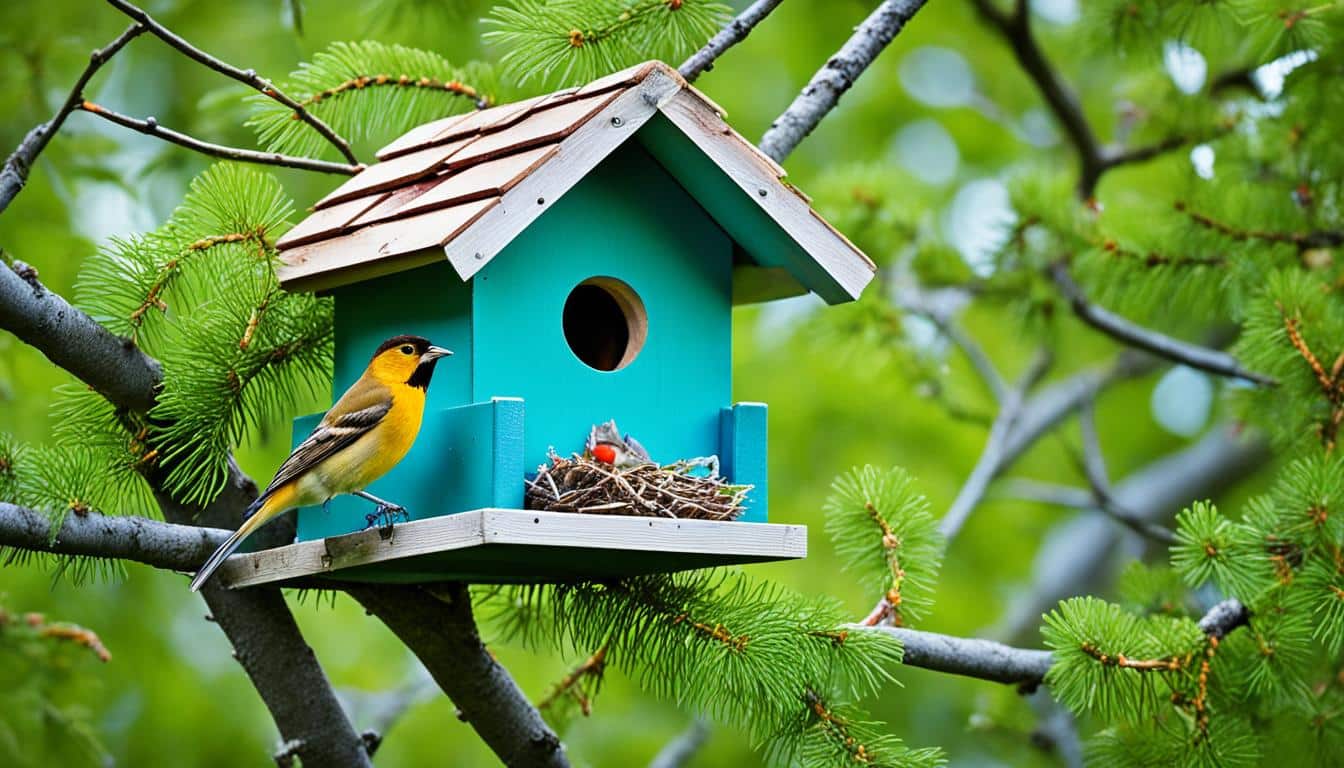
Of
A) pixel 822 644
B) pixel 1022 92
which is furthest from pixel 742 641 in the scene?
pixel 1022 92

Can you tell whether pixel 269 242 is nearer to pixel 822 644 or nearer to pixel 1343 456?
pixel 822 644

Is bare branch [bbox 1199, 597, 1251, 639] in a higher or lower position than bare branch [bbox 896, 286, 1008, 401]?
lower

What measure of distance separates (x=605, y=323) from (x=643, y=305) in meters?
0.23

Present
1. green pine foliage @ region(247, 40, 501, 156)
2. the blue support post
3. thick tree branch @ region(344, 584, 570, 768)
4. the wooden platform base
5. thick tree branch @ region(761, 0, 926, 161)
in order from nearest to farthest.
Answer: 1. the wooden platform base
2. the blue support post
3. thick tree branch @ region(344, 584, 570, 768)
4. green pine foliage @ region(247, 40, 501, 156)
5. thick tree branch @ region(761, 0, 926, 161)

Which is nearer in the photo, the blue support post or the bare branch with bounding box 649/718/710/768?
the blue support post

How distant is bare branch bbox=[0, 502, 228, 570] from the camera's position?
353 cm

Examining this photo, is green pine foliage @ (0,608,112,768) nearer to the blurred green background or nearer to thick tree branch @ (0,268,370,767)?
the blurred green background

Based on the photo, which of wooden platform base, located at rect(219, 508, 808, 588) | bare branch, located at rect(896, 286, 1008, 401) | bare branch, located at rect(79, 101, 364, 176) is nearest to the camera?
wooden platform base, located at rect(219, 508, 808, 588)

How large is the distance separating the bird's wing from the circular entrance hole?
63 cm

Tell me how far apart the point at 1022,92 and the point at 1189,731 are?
29.2 ft

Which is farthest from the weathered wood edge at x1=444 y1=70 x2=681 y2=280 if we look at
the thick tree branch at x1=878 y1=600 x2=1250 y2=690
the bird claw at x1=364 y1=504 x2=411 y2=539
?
the thick tree branch at x1=878 y1=600 x2=1250 y2=690

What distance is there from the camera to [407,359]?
3.84 metres

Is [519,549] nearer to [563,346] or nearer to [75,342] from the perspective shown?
[563,346]

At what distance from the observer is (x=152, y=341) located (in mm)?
3920
